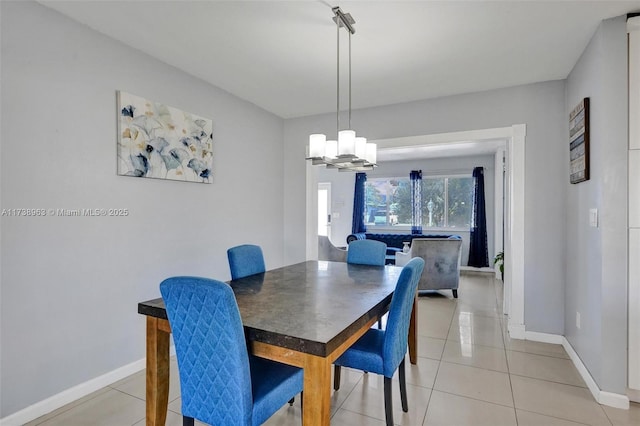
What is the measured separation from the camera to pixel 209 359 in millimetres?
1361

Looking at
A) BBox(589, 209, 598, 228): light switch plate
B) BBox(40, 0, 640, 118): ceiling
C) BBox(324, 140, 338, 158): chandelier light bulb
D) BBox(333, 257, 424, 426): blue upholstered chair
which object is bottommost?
BBox(333, 257, 424, 426): blue upholstered chair

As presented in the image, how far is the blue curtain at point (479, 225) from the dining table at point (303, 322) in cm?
497

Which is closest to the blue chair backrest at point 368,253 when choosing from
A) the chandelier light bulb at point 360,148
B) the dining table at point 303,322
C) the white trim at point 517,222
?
the dining table at point 303,322

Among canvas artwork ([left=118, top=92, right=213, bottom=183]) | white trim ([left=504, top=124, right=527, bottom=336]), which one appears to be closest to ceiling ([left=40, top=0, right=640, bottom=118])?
canvas artwork ([left=118, top=92, right=213, bottom=183])

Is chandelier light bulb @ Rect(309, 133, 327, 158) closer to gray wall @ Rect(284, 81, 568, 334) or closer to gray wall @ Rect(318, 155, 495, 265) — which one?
gray wall @ Rect(284, 81, 568, 334)

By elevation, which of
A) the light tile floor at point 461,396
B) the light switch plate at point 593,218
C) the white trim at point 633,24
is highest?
the white trim at point 633,24

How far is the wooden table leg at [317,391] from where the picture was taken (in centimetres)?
126

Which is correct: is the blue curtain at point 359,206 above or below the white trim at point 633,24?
below

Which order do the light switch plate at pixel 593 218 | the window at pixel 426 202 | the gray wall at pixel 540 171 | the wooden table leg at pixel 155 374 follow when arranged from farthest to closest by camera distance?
the window at pixel 426 202, the gray wall at pixel 540 171, the light switch plate at pixel 593 218, the wooden table leg at pixel 155 374

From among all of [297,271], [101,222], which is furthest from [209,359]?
[101,222]

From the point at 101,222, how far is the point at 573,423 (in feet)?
10.8

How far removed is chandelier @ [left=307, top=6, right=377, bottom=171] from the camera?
2.09 metres

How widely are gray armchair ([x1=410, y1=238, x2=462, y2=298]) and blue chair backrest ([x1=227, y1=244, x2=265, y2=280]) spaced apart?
282 cm

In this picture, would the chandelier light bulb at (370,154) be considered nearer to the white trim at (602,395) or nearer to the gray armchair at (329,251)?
the white trim at (602,395)
